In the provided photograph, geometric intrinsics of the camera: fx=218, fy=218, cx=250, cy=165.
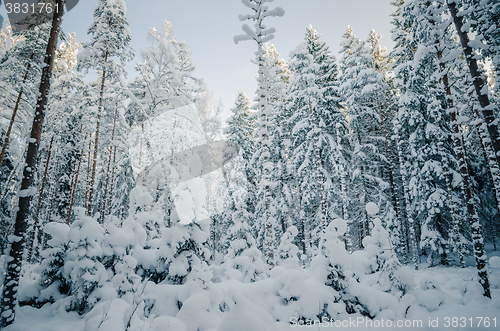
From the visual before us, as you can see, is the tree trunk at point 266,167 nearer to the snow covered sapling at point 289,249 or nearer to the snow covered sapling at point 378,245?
the snow covered sapling at point 289,249

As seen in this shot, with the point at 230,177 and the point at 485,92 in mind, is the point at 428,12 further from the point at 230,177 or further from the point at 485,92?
the point at 230,177

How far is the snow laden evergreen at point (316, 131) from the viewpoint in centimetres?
1603

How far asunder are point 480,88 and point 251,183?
15.4m

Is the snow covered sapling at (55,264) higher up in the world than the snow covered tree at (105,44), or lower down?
lower down

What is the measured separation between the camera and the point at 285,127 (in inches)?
801

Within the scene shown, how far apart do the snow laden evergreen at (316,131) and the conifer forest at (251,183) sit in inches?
6.0

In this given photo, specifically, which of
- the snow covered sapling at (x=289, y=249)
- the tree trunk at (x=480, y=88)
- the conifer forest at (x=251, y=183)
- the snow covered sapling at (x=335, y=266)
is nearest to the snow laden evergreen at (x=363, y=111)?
the conifer forest at (x=251, y=183)

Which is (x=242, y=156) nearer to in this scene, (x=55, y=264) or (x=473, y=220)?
(x=473, y=220)

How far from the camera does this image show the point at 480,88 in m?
7.48

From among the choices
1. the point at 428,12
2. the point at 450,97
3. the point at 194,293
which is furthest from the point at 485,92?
the point at 194,293

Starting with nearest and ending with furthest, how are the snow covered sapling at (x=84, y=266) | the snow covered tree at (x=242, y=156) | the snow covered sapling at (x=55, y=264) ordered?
the snow covered sapling at (x=84, y=266) < the snow covered sapling at (x=55, y=264) < the snow covered tree at (x=242, y=156)

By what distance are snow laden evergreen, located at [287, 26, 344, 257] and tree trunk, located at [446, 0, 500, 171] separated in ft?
25.7

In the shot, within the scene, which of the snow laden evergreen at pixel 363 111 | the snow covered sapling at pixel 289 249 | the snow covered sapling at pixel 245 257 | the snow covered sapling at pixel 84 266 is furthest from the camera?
the snow laden evergreen at pixel 363 111

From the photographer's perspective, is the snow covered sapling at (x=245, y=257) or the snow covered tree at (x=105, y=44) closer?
the snow covered sapling at (x=245, y=257)
